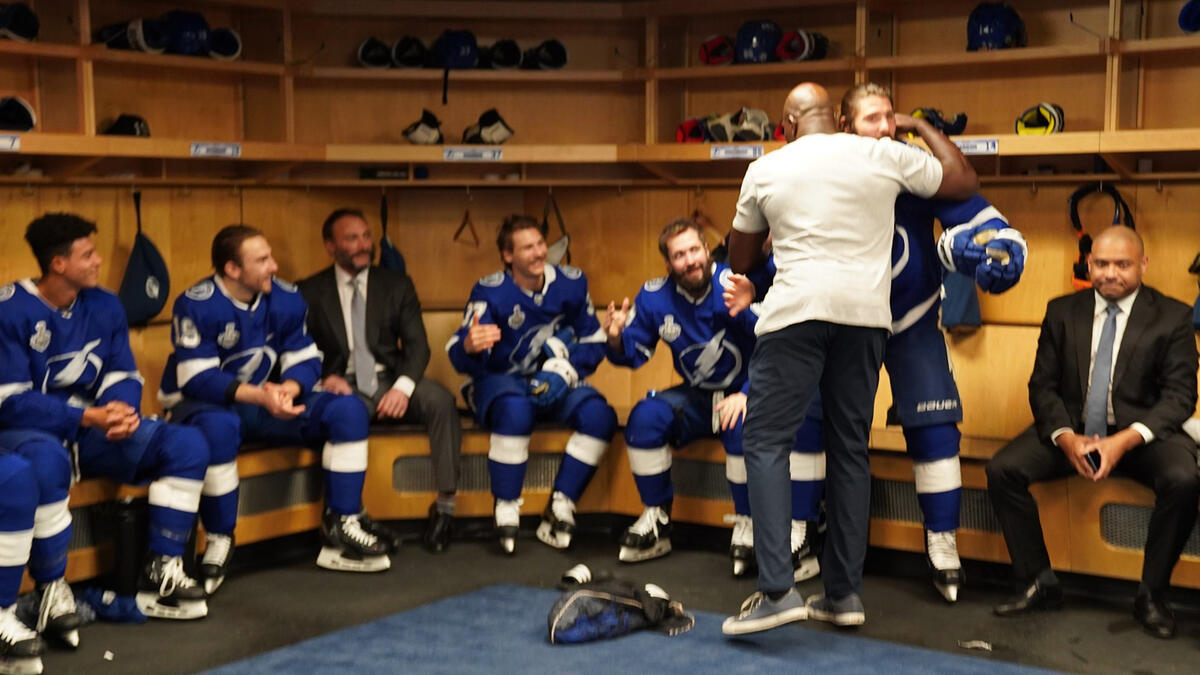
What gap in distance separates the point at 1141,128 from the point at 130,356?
3526 millimetres

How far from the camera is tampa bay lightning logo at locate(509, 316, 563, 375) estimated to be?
4926 millimetres

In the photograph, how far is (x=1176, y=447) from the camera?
367 cm

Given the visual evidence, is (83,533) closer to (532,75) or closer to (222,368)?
(222,368)

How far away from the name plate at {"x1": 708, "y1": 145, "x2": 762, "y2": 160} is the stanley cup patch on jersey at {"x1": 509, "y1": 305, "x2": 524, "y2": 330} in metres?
0.98

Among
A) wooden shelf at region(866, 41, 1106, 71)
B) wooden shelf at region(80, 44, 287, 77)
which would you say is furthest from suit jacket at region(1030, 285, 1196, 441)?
wooden shelf at region(80, 44, 287, 77)

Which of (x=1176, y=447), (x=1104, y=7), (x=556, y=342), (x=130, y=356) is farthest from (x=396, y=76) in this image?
(x=1176, y=447)

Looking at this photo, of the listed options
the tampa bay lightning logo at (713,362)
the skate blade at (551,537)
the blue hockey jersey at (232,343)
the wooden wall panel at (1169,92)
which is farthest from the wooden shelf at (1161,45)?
the blue hockey jersey at (232,343)

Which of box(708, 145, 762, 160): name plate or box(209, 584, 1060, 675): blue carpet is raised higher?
box(708, 145, 762, 160): name plate

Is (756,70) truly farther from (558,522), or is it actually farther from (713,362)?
(558,522)

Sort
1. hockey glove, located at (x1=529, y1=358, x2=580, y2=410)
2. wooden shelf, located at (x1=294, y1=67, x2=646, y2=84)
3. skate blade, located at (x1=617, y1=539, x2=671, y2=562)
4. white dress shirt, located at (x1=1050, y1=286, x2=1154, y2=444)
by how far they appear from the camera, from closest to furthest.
A: 1. white dress shirt, located at (x1=1050, y1=286, x2=1154, y2=444)
2. skate blade, located at (x1=617, y1=539, x2=671, y2=562)
3. hockey glove, located at (x1=529, y1=358, x2=580, y2=410)
4. wooden shelf, located at (x1=294, y1=67, x2=646, y2=84)

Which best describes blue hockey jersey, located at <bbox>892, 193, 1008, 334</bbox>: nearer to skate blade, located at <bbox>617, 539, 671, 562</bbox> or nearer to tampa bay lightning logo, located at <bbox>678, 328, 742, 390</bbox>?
tampa bay lightning logo, located at <bbox>678, 328, 742, 390</bbox>

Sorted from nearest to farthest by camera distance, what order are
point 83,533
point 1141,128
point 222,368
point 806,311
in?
1. point 806,311
2. point 83,533
3. point 222,368
4. point 1141,128

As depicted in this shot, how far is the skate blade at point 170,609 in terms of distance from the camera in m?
3.83

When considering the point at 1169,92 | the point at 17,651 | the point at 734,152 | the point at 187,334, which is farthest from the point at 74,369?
the point at 1169,92
